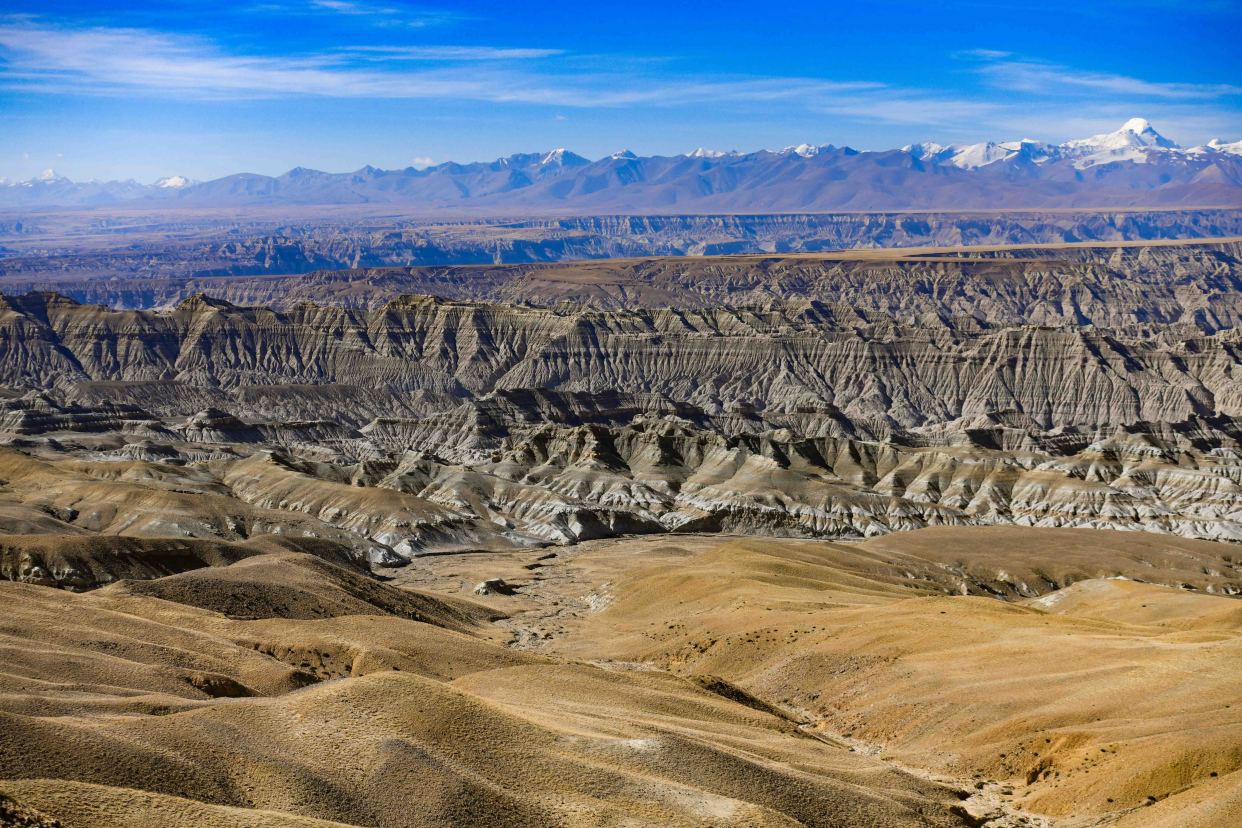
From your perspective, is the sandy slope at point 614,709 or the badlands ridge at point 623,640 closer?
the sandy slope at point 614,709

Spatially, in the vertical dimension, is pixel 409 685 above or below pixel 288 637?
above

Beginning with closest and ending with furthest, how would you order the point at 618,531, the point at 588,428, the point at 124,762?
the point at 124,762 < the point at 618,531 < the point at 588,428

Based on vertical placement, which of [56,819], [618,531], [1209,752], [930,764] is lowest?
[618,531]

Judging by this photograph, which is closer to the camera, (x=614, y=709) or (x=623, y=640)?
(x=614, y=709)

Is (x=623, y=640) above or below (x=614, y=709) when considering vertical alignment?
below

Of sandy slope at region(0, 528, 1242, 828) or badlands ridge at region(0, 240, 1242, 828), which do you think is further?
badlands ridge at region(0, 240, 1242, 828)

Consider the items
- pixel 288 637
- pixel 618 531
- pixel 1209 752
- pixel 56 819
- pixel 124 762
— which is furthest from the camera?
pixel 618 531

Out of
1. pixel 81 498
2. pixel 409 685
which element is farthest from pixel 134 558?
pixel 409 685

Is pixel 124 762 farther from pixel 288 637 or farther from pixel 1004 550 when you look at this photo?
pixel 1004 550

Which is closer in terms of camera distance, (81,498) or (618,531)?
(81,498)

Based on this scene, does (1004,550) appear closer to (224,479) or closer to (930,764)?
(930,764)
